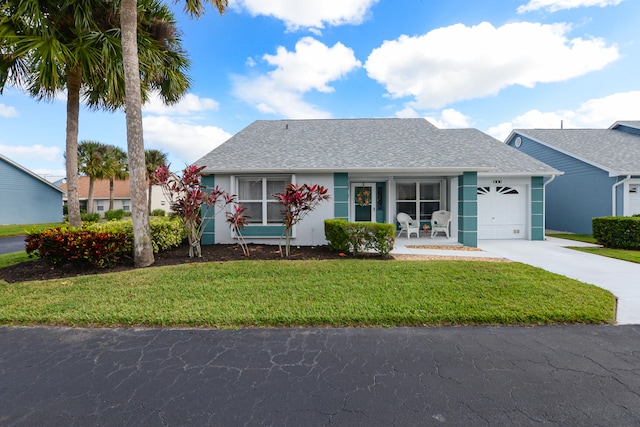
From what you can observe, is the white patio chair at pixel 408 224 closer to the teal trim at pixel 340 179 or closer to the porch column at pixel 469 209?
the porch column at pixel 469 209

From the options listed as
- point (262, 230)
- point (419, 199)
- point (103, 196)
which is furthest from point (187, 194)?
point (103, 196)

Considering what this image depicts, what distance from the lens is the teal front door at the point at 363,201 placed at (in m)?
11.5

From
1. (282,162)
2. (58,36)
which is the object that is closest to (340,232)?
(282,162)

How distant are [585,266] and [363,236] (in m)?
5.48

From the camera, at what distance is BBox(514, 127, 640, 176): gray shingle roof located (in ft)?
41.8

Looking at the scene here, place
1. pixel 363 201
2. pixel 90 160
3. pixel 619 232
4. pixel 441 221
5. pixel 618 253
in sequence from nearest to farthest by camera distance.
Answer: pixel 618 253 → pixel 619 232 → pixel 441 221 → pixel 363 201 → pixel 90 160

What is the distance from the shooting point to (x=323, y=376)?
2.69 metres

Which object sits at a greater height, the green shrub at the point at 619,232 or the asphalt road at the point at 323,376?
the green shrub at the point at 619,232

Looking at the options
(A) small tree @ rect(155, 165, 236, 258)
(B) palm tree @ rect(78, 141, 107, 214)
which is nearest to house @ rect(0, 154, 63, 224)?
(B) palm tree @ rect(78, 141, 107, 214)

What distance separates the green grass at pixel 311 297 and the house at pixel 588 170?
10.5 metres

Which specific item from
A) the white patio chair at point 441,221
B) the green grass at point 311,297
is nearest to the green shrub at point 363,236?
the green grass at point 311,297

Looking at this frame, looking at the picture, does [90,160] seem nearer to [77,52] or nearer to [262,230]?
[77,52]

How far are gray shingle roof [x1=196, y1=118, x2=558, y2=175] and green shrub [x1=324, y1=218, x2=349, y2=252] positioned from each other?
2270mm

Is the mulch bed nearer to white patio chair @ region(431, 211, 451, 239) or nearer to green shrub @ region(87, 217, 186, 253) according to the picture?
green shrub @ region(87, 217, 186, 253)
